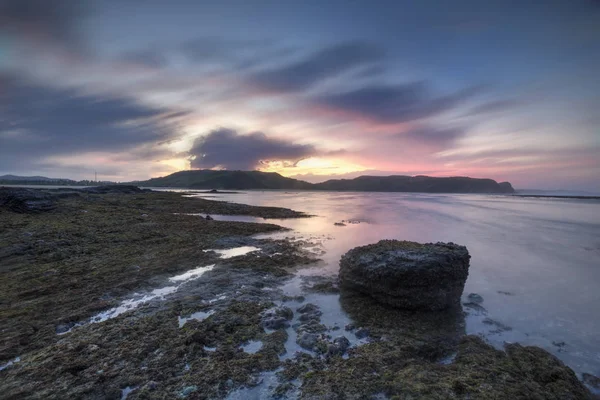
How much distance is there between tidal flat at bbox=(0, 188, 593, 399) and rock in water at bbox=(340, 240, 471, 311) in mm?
304

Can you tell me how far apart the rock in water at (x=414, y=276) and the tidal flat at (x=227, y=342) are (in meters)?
0.30

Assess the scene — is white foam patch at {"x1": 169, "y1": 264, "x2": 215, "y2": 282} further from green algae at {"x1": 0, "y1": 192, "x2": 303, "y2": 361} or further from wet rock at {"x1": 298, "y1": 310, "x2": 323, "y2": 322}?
wet rock at {"x1": 298, "y1": 310, "x2": 323, "y2": 322}

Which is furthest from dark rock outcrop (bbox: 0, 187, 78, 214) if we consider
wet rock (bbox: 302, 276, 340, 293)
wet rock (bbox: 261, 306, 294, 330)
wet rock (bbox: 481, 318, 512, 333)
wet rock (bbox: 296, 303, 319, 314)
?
wet rock (bbox: 481, 318, 512, 333)

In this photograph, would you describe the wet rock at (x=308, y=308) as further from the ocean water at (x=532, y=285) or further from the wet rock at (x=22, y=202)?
the wet rock at (x=22, y=202)

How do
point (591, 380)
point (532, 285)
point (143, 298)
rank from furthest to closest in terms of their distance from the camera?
point (532, 285)
point (143, 298)
point (591, 380)

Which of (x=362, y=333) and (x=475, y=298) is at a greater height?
(x=362, y=333)

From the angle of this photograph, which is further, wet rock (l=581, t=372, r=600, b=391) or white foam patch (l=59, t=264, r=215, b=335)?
white foam patch (l=59, t=264, r=215, b=335)

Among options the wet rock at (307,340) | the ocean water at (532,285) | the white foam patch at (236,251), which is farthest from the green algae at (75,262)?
the ocean water at (532,285)

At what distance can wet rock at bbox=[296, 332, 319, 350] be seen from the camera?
5213mm

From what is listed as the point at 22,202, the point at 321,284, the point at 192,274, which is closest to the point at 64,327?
the point at 192,274

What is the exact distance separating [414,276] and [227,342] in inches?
188

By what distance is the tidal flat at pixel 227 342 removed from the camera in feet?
13.1

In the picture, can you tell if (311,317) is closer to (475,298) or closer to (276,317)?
(276,317)

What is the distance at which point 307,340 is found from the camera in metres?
5.36
